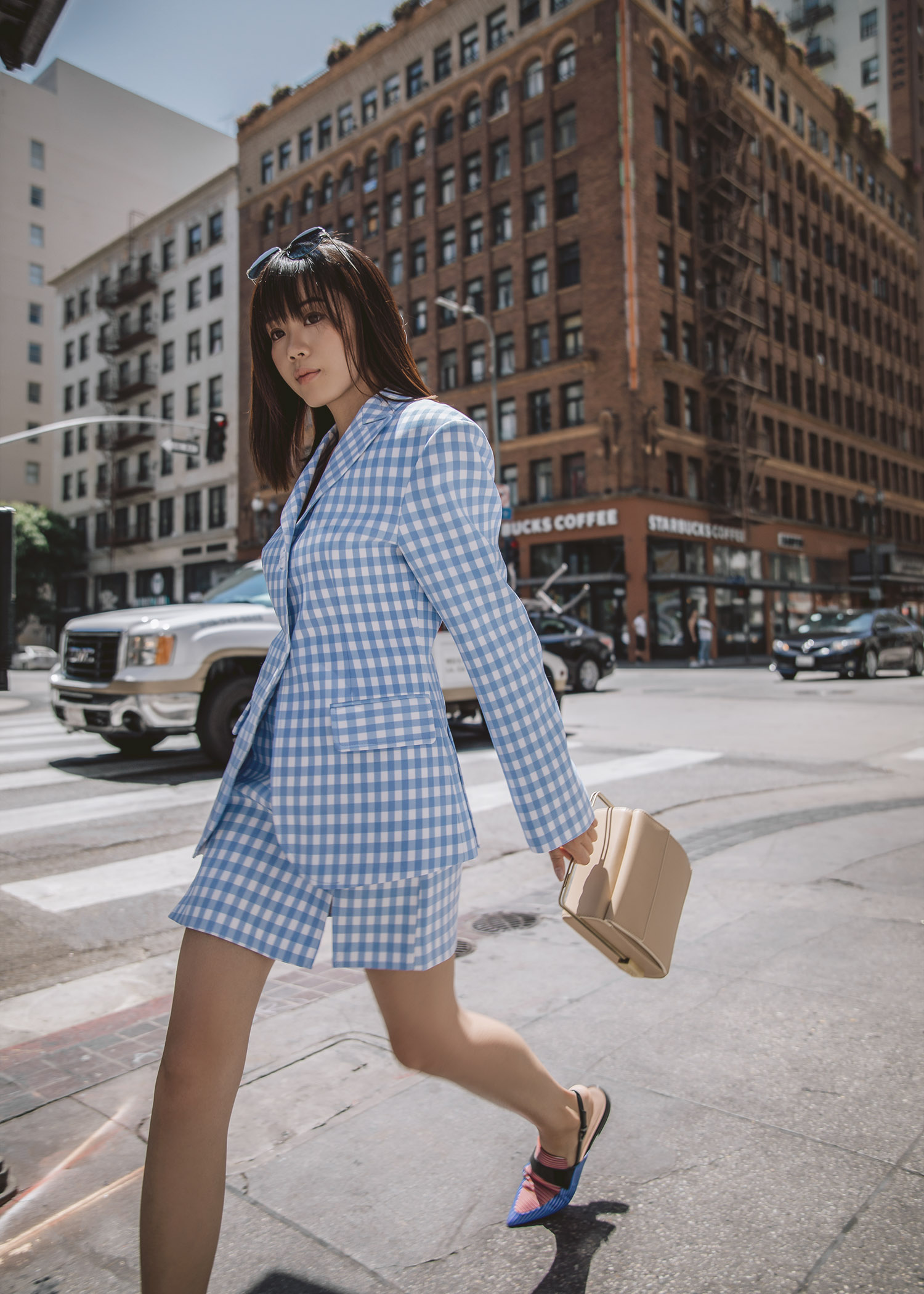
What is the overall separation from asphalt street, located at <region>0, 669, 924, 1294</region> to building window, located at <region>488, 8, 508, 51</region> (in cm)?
3860

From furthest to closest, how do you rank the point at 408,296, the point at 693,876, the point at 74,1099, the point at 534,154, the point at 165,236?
the point at 165,236
the point at 408,296
the point at 534,154
the point at 693,876
the point at 74,1099

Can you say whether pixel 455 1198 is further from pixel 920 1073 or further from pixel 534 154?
pixel 534 154

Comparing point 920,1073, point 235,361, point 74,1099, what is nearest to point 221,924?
point 74,1099

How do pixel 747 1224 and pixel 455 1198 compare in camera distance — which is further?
pixel 455 1198

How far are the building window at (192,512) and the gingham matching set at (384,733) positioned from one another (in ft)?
154

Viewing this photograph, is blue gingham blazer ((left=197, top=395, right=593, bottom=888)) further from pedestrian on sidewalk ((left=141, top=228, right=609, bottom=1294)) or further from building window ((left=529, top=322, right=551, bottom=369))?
building window ((left=529, top=322, right=551, bottom=369))

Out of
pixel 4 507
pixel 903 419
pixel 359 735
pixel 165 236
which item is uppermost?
pixel 165 236

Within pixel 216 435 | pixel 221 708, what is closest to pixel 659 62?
pixel 216 435

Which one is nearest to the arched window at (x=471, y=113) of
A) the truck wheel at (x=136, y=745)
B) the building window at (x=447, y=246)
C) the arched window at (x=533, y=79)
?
the arched window at (x=533, y=79)

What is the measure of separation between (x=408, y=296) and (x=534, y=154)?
294 inches

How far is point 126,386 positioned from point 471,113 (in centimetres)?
2450

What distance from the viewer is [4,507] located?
253 cm

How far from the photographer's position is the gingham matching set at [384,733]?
4.80 feet

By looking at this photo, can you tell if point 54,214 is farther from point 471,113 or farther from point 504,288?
point 504,288
